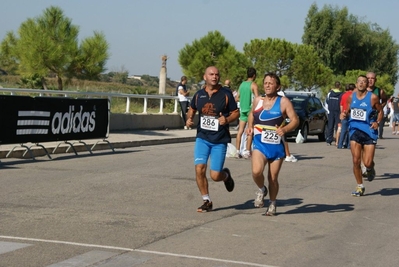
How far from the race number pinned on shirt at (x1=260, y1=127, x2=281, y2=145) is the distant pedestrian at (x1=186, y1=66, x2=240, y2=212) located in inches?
20.0

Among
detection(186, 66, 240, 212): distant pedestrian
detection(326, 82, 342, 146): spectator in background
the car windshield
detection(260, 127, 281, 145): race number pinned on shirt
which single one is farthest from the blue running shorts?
the car windshield

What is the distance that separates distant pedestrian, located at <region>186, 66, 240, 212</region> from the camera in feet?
33.7

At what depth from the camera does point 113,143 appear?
67.9 feet

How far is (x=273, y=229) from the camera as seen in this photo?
30.1 ft

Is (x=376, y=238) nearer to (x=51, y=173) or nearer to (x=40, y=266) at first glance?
(x=40, y=266)

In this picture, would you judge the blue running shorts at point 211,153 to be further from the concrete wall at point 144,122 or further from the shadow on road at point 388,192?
the concrete wall at point 144,122

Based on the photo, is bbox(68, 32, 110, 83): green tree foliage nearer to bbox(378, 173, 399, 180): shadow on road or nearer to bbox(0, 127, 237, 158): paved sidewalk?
bbox(0, 127, 237, 158): paved sidewalk

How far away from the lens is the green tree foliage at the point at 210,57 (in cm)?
6369

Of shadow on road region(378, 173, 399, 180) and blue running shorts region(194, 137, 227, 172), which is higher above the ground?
blue running shorts region(194, 137, 227, 172)

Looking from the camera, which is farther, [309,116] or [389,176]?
[309,116]

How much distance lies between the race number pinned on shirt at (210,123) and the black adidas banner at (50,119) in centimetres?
649

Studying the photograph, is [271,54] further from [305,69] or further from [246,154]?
[246,154]

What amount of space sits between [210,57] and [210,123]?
185ft

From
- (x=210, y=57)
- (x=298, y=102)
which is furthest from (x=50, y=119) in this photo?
(x=210, y=57)
